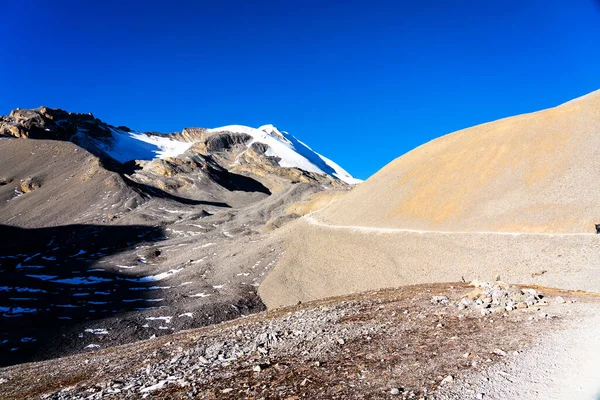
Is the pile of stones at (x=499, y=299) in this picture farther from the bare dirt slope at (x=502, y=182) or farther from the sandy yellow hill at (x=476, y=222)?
the bare dirt slope at (x=502, y=182)

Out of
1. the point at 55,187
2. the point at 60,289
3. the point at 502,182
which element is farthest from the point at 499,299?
the point at 55,187

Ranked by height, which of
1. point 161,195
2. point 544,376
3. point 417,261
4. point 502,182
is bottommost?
point 544,376

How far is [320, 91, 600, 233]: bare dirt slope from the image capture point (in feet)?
105

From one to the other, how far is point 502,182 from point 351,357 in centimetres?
3640

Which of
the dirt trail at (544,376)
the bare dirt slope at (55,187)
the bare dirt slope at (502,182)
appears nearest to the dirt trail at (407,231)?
the bare dirt slope at (502,182)

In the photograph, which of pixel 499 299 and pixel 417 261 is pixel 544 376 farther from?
pixel 417 261

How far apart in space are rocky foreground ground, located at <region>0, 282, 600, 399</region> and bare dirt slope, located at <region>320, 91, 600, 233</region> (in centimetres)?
2093

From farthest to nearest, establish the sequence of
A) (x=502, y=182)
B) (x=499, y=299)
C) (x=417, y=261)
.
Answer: (x=502, y=182) → (x=417, y=261) → (x=499, y=299)

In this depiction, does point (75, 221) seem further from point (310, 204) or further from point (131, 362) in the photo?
point (131, 362)

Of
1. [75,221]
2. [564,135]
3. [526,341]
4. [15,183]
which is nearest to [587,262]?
[526,341]

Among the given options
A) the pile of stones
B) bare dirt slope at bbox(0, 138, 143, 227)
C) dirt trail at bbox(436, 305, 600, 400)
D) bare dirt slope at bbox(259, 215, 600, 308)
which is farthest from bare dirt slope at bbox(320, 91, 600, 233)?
bare dirt slope at bbox(0, 138, 143, 227)

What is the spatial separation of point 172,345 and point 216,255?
37.8 metres

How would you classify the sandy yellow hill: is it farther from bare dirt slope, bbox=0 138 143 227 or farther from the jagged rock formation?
bare dirt slope, bbox=0 138 143 227

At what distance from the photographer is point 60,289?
139 feet
